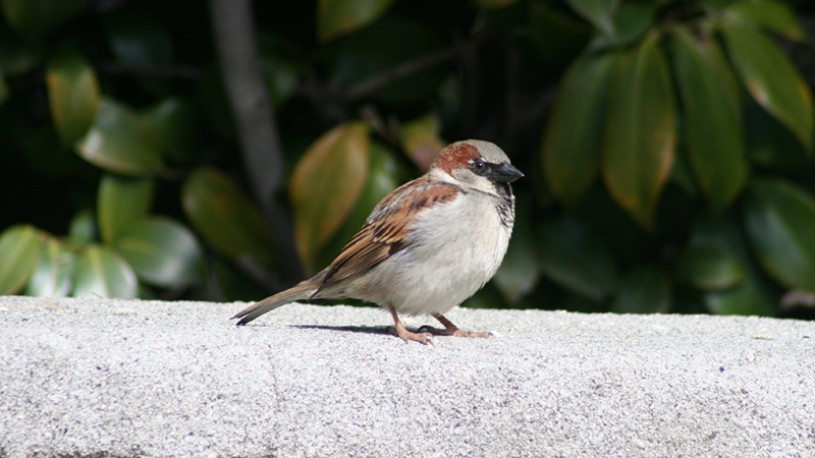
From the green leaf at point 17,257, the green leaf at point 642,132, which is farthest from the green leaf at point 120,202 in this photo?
the green leaf at point 642,132

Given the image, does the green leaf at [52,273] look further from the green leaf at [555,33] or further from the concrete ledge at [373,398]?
the green leaf at [555,33]

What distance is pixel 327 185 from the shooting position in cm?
347

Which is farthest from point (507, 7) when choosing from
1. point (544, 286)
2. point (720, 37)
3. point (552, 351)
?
point (552, 351)

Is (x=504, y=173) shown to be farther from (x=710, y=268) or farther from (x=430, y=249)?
(x=710, y=268)

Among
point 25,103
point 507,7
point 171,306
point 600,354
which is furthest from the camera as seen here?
point 25,103

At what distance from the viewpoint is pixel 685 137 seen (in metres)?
3.42

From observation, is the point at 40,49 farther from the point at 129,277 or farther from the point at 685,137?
the point at 685,137

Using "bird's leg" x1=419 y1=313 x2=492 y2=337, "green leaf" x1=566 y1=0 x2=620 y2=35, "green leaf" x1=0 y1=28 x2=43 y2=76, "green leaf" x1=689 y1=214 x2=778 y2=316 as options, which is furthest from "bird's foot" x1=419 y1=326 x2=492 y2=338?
"green leaf" x1=0 y1=28 x2=43 y2=76

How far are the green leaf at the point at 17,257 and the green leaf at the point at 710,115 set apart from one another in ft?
6.50

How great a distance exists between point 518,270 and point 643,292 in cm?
43

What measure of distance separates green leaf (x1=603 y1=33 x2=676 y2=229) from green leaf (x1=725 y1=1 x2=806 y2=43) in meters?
0.35

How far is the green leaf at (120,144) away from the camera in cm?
366

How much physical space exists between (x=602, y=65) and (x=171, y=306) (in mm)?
1452

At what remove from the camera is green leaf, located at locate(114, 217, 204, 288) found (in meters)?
3.60
